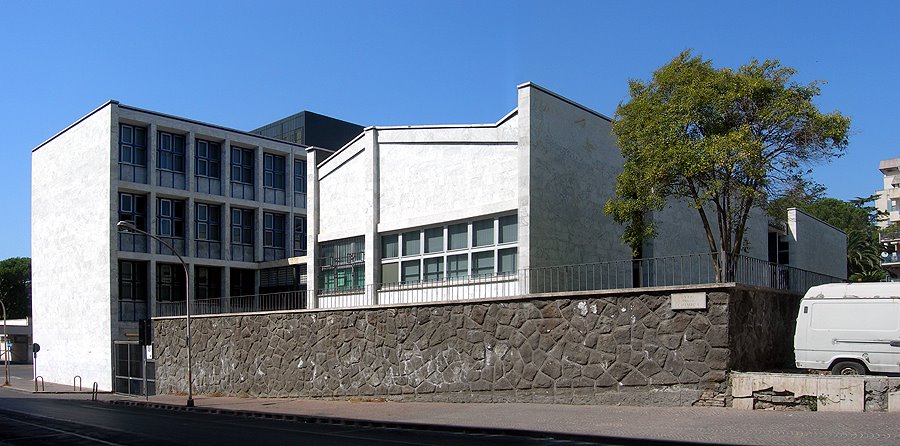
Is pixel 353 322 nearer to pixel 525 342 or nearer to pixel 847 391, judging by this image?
pixel 525 342

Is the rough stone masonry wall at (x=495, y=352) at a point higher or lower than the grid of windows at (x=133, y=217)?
lower

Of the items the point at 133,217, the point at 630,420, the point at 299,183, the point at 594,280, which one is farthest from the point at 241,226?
the point at 630,420

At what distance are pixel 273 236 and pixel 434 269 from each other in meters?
21.8

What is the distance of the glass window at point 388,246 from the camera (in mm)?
27062

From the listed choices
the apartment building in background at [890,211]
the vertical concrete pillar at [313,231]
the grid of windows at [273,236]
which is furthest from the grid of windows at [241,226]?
the apartment building in background at [890,211]

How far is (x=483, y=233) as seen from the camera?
2439cm

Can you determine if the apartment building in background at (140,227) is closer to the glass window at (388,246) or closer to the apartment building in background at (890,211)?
the glass window at (388,246)

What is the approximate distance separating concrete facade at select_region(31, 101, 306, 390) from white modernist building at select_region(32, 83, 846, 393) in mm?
102

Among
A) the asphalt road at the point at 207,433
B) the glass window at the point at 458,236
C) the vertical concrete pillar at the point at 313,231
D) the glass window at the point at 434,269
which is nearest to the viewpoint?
the asphalt road at the point at 207,433

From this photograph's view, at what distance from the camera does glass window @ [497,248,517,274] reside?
23.3 m

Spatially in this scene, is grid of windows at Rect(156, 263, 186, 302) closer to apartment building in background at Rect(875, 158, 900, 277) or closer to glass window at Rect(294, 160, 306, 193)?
glass window at Rect(294, 160, 306, 193)

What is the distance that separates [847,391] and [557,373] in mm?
6717

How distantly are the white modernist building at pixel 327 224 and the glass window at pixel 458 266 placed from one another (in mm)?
47

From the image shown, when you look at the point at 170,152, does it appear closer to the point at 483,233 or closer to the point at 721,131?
the point at 483,233
